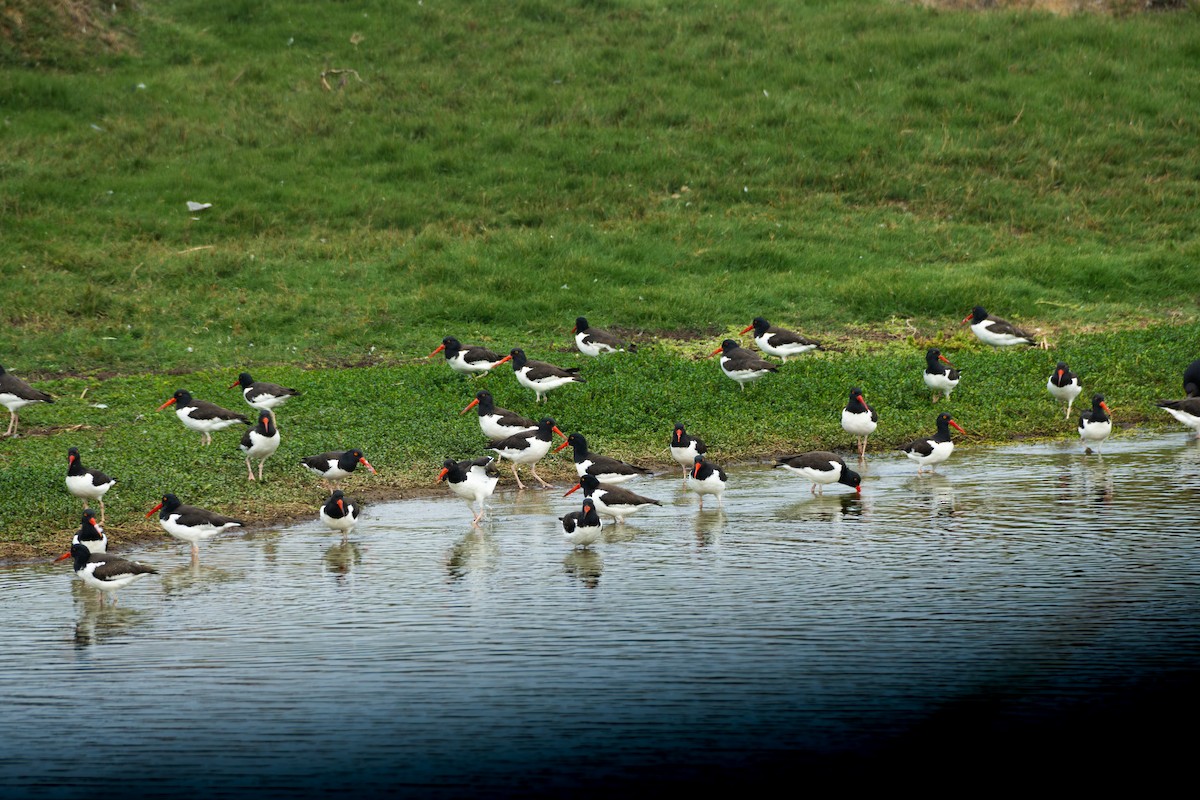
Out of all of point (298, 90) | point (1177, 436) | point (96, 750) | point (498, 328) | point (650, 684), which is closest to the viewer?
point (96, 750)

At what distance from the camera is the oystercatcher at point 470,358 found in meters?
22.8

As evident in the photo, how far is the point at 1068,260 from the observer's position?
30766 mm

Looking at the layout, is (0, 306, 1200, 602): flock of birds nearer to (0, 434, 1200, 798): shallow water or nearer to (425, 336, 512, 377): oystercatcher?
(425, 336, 512, 377): oystercatcher

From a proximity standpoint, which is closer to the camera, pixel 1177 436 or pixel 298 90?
pixel 1177 436

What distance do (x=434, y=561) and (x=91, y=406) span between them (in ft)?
29.0

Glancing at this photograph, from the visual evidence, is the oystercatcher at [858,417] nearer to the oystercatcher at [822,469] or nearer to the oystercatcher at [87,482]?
the oystercatcher at [822,469]

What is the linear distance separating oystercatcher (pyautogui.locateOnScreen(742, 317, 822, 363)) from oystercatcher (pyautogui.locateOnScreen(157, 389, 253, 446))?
8871mm

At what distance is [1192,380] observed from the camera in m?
21.9

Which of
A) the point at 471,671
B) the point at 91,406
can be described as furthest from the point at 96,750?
the point at 91,406

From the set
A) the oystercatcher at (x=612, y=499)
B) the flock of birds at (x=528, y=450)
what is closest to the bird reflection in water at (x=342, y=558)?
the flock of birds at (x=528, y=450)

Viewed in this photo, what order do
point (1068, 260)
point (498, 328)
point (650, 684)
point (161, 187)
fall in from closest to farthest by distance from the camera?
point (650, 684)
point (498, 328)
point (1068, 260)
point (161, 187)

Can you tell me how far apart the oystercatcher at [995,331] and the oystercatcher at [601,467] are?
932cm

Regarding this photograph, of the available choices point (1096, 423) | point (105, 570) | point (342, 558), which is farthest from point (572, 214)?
point (105, 570)

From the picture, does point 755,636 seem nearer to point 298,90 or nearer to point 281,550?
point 281,550
